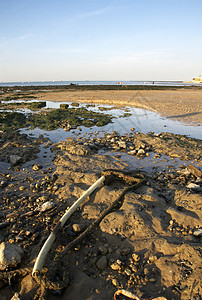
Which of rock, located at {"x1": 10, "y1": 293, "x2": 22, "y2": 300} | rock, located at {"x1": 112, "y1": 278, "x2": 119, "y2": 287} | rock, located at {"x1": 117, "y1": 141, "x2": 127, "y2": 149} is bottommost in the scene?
rock, located at {"x1": 112, "y1": 278, "x2": 119, "y2": 287}

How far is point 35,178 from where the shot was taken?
612 cm

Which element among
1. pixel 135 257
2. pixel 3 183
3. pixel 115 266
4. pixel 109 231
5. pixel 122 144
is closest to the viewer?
pixel 115 266

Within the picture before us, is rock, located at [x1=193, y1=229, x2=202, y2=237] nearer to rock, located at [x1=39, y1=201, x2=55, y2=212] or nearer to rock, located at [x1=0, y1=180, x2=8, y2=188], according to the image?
rock, located at [x1=39, y1=201, x2=55, y2=212]

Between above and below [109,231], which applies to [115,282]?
below

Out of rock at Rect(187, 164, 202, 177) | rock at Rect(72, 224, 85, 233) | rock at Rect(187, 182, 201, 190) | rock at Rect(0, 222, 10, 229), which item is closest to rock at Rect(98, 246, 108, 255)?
rock at Rect(72, 224, 85, 233)

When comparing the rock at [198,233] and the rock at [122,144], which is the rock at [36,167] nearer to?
the rock at [122,144]

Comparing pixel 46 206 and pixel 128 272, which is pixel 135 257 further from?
pixel 46 206

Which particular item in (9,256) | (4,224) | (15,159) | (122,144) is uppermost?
(122,144)

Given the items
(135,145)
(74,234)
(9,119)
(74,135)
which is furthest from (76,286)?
(9,119)

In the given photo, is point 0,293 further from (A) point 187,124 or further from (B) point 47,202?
(A) point 187,124

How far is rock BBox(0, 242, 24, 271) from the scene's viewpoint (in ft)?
9.82

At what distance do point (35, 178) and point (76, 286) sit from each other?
4.01 meters

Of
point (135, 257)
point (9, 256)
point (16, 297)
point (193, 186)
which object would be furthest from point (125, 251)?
point (193, 186)

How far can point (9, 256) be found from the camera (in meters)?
3.06
